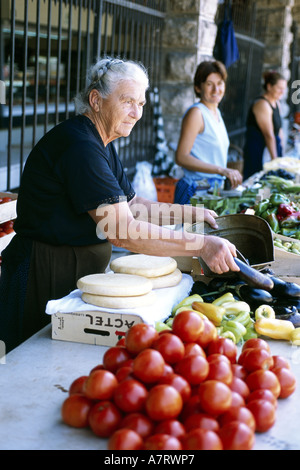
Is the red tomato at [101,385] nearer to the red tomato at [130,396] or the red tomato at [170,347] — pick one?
the red tomato at [130,396]

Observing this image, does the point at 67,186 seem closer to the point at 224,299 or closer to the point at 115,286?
the point at 115,286

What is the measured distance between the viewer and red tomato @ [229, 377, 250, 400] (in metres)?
1.58

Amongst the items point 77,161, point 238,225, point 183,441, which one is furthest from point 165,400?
point 238,225

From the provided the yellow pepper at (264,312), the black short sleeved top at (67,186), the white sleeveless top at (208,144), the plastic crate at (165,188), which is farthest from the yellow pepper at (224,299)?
the plastic crate at (165,188)

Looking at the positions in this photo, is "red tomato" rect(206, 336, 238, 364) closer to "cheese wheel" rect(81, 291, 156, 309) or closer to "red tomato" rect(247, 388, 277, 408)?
"red tomato" rect(247, 388, 277, 408)

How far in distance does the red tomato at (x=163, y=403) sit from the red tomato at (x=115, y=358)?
22 centimetres

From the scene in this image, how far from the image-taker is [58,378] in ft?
6.15

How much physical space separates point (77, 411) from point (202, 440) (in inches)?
14.6

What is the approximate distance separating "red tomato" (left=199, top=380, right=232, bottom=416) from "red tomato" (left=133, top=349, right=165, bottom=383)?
123mm

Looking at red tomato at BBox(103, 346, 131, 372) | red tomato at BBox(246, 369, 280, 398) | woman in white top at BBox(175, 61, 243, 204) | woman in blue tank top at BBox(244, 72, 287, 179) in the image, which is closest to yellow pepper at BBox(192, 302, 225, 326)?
red tomato at BBox(246, 369, 280, 398)

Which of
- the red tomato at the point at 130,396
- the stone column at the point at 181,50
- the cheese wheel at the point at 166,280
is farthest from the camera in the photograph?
the stone column at the point at 181,50

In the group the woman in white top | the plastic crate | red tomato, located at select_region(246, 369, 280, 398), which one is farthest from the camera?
the plastic crate

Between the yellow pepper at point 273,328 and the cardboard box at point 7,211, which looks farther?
the cardboard box at point 7,211

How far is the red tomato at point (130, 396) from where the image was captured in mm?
1444
